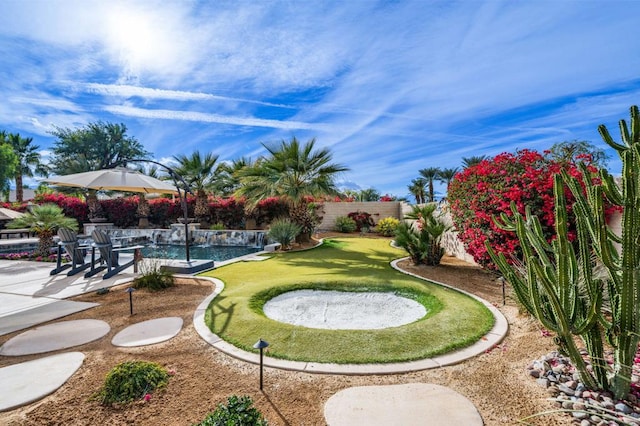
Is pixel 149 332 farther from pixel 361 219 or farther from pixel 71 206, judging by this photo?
pixel 71 206

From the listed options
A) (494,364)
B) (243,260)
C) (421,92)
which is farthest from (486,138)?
(494,364)

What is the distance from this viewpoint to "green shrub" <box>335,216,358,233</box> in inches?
709

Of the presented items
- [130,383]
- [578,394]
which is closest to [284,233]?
[130,383]

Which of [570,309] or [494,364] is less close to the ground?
[570,309]

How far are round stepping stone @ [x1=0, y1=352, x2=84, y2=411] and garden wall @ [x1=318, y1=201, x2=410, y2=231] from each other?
1666cm

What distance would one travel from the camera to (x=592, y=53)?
223 inches

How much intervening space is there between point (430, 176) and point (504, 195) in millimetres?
29794

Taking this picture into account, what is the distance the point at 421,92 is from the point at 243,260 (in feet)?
27.4

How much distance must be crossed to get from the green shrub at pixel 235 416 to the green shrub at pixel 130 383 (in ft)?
3.34

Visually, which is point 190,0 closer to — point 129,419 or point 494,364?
point 129,419

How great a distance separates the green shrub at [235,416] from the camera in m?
1.86

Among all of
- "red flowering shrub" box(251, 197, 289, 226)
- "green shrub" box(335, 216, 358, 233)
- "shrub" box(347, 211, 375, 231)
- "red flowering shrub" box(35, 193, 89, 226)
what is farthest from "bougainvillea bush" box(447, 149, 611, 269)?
"red flowering shrub" box(35, 193, 89, 226)

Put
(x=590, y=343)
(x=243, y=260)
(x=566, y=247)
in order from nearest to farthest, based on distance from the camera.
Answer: (x=566, y=247) < (x=590, y=343) < (x=243, y=260)

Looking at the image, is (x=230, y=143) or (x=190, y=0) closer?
(x=190, y=0)
